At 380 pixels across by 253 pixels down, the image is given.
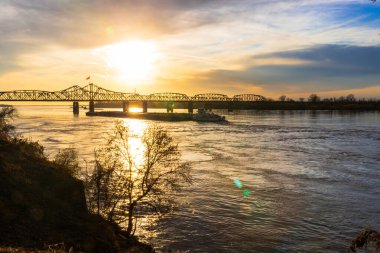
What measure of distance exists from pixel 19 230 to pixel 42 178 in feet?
24.4

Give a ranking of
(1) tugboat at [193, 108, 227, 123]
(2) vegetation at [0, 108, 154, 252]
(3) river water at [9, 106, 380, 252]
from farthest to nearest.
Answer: (1) tugboat at [193, 108, 227, 123], (3) river water at [9, 106, 380, 252], (2) vegetation at [0, 108, 154, 252]

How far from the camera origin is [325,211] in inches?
1323

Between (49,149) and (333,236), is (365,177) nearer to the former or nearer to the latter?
(333,236)

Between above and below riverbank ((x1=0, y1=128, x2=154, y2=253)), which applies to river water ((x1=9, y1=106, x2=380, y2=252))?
below

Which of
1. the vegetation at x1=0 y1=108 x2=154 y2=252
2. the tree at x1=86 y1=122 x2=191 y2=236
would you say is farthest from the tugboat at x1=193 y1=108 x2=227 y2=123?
the vegetation at x1=0 y1=108 x2=154 y2=252

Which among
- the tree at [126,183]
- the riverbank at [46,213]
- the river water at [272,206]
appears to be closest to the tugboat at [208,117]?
the river water at [272,206]

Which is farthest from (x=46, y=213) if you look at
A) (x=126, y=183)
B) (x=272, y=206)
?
(x=272, y=206)

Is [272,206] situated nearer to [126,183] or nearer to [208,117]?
[126,183]

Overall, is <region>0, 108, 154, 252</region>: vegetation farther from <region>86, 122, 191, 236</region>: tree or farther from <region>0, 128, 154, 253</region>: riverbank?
<region>86, 122, 191, 236</region>: tree

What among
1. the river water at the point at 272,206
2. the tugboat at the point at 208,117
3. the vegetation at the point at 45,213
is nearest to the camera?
the vegetation at the point at 45,213

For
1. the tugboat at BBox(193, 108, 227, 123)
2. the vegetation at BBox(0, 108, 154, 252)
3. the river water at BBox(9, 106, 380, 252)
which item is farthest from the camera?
the tugboat at BBox(193, 108, 227, 123)

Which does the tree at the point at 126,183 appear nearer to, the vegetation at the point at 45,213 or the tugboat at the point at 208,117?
the vegetation at the point at 45,213

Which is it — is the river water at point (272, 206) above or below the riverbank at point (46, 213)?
below

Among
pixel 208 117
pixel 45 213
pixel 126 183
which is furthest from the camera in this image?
pixel 208 117
